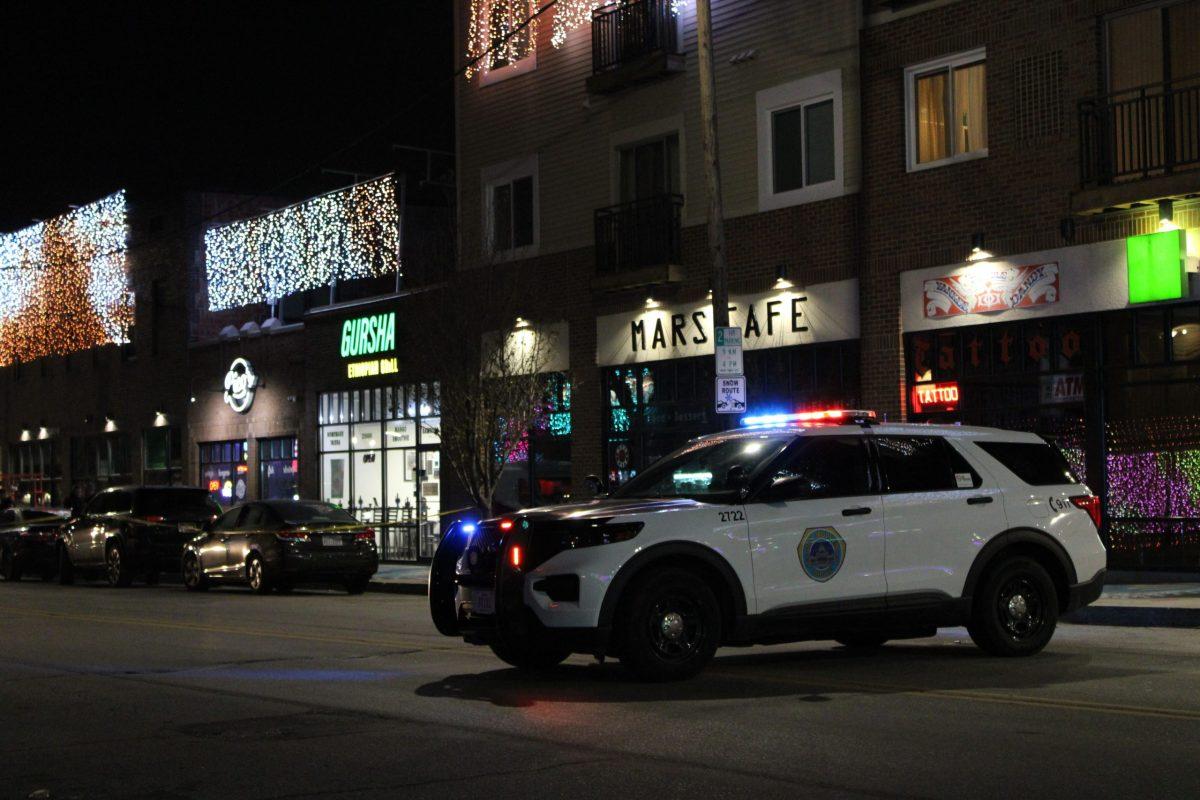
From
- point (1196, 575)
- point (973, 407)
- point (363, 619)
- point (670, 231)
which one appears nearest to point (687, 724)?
point (363, 619)

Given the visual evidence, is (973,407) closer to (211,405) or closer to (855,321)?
(855,321)

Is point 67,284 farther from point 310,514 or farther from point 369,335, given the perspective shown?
point 310,514

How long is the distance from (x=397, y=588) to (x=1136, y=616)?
12324 millimetres

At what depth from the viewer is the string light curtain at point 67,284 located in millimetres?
47094

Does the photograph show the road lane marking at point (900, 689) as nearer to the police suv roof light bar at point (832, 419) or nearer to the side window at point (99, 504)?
the police suv roof light bar at point (832, 419)

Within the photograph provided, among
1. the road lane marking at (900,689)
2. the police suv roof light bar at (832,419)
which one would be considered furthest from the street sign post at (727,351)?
the police suv roof light bar at (832,419)

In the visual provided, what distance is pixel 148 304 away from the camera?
45219 mm

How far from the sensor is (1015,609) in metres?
11.9

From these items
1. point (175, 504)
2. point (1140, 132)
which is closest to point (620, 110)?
point (1140, 132)

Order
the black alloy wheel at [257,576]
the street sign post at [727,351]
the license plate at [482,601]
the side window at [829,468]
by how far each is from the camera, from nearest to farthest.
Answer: the license plate at [482,601] < the side window at [829,468] < the street sign post at [727,351] < the black alloy wheel at [257,576]

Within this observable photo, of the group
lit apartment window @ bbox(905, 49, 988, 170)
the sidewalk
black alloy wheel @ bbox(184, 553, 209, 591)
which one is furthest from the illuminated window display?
black alloy wheel @ bbox(184, 553, 209, 591)

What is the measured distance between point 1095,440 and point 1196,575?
212 centimetres

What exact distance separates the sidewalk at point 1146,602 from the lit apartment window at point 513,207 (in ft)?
44.4

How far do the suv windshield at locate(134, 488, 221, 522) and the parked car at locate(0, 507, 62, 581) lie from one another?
138 inches
